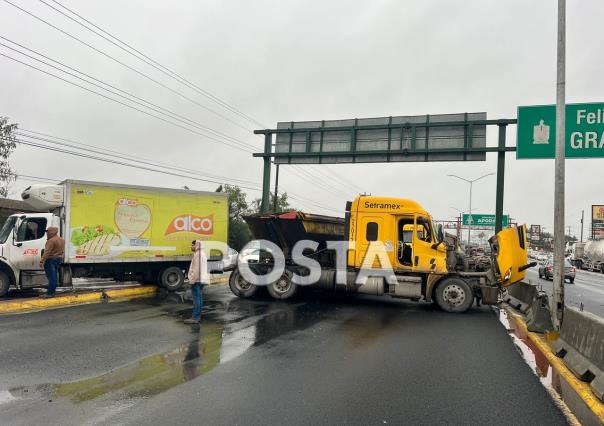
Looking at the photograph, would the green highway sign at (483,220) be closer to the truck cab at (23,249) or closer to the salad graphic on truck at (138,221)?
the salad graphic on truck at (138,221)

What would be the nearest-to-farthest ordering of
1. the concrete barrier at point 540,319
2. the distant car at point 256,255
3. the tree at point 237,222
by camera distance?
the concrete barrier at point 540,319, the distant car at point 256,255, the tree at point 237,222

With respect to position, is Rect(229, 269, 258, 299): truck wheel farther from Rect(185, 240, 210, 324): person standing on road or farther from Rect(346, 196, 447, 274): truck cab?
Rect(185, 240, 210, 324): person standing on road

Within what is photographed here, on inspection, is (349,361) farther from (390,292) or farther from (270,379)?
(390,292)

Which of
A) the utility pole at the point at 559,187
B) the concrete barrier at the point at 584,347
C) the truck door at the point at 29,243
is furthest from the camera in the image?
the truck door at the point at 29,243

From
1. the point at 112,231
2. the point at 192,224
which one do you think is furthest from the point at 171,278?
the point at 112,231

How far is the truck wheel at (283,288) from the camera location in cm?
1330

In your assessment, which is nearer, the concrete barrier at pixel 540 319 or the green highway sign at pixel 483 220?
the concrete barrier at pixel 540 319

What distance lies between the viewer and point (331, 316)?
35.4 feet

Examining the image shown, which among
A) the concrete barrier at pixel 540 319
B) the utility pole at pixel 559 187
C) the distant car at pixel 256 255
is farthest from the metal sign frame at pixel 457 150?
the concrete barrier at pixel 540 319

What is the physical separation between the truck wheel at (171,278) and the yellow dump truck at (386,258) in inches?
74.5

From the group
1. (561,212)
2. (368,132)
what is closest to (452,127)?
(368,132)

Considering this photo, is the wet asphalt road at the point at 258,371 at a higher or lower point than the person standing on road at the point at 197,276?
lower

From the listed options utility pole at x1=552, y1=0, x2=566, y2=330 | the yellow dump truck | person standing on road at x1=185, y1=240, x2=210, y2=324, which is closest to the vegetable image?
the yellow dump truck

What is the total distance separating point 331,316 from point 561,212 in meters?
5.37
